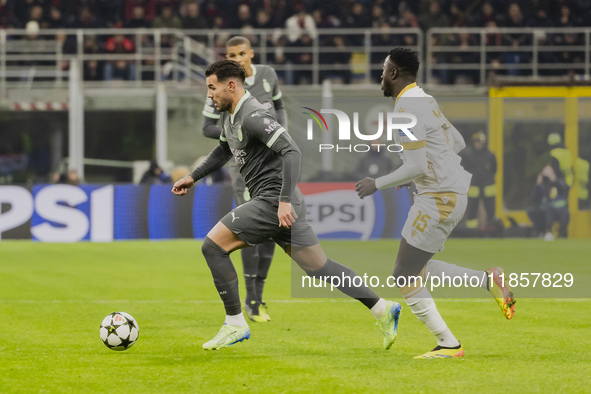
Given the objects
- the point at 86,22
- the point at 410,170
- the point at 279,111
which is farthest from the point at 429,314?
the point at 86,22

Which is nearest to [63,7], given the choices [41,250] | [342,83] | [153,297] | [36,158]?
[36,158]

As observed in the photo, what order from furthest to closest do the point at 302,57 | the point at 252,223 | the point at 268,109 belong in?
the point at 302,57 → the point at 268,109 → the point at 252,223

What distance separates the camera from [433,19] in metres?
22.7

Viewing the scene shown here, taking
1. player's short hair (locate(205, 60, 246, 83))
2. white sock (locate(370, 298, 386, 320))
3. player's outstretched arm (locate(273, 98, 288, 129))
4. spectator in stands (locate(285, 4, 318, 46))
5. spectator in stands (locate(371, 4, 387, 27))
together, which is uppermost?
spectator in stands (locate(371, 4, 387, 27))

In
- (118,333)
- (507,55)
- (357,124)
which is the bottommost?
(118,333)

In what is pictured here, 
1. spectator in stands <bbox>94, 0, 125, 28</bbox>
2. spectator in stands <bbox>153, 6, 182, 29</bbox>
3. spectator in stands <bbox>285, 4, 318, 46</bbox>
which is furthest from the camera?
spectator in stands <bbox>94, 0, 125, 28</bbox>

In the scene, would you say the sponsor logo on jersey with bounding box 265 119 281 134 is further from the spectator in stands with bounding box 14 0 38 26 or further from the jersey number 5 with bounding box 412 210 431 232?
the spectator in stands with bounding box 14 0 38 26

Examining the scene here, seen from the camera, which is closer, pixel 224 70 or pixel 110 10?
pixel 224 70

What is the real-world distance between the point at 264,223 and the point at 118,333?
4.10 ft

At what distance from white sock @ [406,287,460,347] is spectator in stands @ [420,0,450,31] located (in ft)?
55.8

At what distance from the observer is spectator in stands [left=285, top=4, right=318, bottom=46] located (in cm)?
2171

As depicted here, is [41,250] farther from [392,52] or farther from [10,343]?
[392,52]

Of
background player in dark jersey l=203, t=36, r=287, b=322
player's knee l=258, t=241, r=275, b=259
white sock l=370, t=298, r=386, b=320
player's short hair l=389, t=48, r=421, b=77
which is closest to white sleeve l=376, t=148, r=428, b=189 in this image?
player's short hair l=389, t=48, r=421, b=77

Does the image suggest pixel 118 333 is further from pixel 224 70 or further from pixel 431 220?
pixel 431 220
